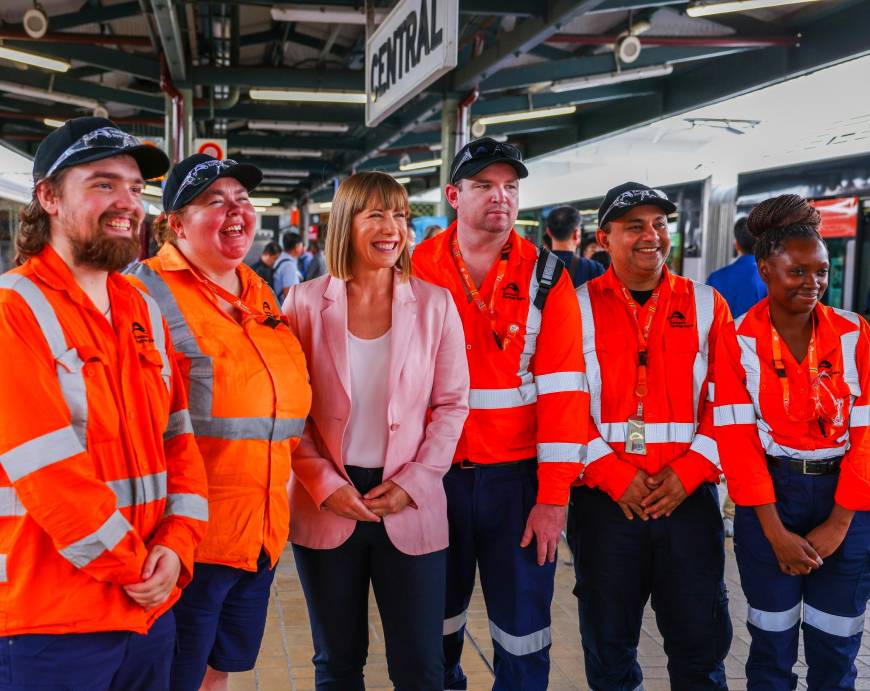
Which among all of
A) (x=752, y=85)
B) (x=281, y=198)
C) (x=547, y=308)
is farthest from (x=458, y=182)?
(x=281, y=198)

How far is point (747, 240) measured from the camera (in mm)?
5289

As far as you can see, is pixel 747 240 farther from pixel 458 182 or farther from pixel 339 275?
pixel 339 275

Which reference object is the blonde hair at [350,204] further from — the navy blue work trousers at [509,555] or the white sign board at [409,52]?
the white sign board at [409,52]

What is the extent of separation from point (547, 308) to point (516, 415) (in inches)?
15.8

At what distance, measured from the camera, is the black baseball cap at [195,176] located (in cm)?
252

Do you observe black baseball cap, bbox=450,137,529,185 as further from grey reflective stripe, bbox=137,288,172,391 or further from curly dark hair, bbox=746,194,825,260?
grey reflective stripe, bbox=137,288,172,391

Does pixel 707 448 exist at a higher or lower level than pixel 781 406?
lower

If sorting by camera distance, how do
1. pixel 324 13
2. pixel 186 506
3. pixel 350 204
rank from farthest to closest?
pixel 324 13 → pixel 350 204 → pixel 186 506

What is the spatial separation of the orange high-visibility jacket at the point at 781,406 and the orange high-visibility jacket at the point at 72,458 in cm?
187

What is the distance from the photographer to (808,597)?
9.29 ft

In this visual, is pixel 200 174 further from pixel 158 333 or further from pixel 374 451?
pixel 374 451

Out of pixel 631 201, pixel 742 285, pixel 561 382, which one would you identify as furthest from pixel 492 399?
pixel 742 285

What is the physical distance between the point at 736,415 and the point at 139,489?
6.46ft

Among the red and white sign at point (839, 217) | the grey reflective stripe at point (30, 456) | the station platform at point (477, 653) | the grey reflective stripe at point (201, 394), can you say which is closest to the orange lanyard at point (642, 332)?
the grey reflective stripe at point (201, 394)
